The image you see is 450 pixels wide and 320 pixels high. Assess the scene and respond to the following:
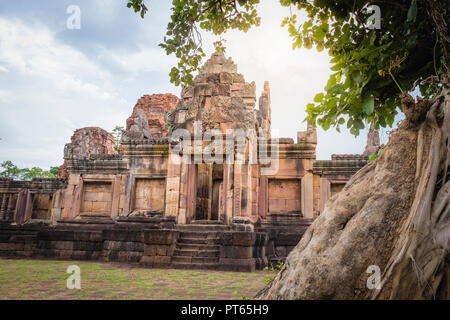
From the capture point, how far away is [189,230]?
10.3m

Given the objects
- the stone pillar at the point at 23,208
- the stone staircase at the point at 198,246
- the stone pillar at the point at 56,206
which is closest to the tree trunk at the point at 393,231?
the stone staircase at the point at 198,246

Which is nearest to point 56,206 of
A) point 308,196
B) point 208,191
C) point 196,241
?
point 208,191

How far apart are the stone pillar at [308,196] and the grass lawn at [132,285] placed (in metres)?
4.14

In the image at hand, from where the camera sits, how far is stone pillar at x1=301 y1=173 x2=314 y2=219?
11.5 metres

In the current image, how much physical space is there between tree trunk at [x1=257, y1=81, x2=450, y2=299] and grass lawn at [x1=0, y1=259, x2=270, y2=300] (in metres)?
2.73

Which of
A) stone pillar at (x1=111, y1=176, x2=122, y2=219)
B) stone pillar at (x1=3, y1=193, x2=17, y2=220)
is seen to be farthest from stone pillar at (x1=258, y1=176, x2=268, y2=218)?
stone pillar at (x1=3, y1=193, x2=17, y2=220)

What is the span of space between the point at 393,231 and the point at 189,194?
8724 mm

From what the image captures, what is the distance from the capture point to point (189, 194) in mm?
10930

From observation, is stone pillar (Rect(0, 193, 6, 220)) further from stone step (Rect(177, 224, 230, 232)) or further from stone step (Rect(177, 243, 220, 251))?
stone step (Rect(177, 243, 220, 251))

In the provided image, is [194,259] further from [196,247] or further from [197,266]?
[196,247]

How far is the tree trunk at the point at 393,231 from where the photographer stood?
7.64 feet

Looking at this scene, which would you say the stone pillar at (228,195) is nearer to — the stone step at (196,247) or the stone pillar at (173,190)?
the stone step at (196,247)
